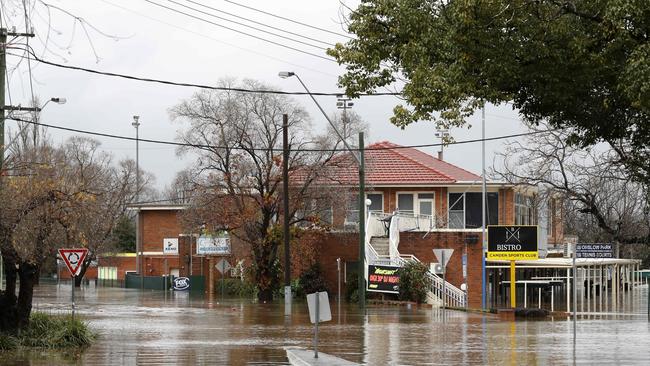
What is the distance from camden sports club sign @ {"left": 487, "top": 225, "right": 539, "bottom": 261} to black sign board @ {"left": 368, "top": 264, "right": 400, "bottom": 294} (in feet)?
24.2

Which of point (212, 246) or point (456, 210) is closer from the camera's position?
point (456, 210)

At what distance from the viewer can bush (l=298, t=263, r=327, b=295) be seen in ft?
183

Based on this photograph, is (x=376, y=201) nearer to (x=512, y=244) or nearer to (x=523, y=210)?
(x=523, y=210)

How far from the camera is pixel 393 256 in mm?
50594

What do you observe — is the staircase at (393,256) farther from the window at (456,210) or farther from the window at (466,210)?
the window at (466,210)

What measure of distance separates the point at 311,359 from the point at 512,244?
2297 cm

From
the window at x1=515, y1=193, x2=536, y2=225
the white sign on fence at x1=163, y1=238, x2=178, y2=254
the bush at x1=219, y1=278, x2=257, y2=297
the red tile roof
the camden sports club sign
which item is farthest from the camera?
the white sign on fence at x1=163, y1=238, x2=178, y2=254

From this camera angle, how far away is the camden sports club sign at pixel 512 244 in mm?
42094

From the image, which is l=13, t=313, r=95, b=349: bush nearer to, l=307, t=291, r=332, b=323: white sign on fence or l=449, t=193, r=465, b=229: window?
l=307, t=291, r=332, b=323: white sign on fence

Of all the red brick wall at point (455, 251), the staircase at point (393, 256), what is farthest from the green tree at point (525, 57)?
the red brick wall at point (455, 251)

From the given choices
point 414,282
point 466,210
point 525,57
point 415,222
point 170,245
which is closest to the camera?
point 525,57

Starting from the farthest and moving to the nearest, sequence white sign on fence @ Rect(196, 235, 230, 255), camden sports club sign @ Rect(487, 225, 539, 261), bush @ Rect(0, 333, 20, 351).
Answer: white sign on fence @ Rect(196, 235, 230, 255), camden sports club sign @ Rect(487, 225, 539, 261), bush @ Rect(0, 333, 20, 351)

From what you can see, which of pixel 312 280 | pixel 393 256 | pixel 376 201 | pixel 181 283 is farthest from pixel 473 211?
pixel 181 283

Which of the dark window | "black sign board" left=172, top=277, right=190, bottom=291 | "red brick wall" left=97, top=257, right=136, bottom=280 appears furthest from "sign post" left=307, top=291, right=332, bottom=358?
"red brick wall" left=97, top=257, right=136, bottom=280
